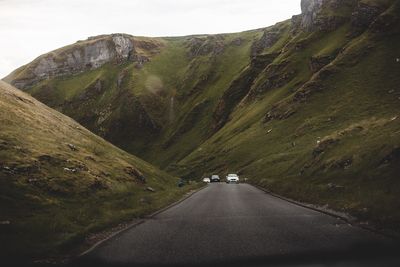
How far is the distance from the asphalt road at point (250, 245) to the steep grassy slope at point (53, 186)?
259cm

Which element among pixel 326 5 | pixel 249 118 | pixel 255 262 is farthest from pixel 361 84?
pixel 255 262

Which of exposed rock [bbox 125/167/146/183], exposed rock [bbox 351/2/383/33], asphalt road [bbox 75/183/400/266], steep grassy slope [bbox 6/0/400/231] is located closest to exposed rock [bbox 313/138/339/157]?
steep grassy slope [bbox 6/0/400/231]

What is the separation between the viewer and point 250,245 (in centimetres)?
1584

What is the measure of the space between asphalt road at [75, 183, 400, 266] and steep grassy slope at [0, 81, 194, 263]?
2.59 m

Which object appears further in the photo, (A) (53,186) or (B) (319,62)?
(B) (319,62)

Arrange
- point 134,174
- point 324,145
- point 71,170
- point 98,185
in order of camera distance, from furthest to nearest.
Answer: point 134,174
point 324,145
point 71,170
point 98,185

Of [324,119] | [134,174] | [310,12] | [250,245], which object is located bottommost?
[134,174]

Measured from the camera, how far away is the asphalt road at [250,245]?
44.0 ft

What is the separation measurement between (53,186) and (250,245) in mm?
25890

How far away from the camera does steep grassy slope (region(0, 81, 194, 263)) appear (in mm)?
19656

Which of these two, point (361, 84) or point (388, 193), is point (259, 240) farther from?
point (361, 84)

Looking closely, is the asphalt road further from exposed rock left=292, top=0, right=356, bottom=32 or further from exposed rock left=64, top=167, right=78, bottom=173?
exposed rock left=292, top=0, right=356, bottom=32

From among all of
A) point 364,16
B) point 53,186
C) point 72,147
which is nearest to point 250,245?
point 53,186

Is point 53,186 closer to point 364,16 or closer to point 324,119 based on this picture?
point 324,119
